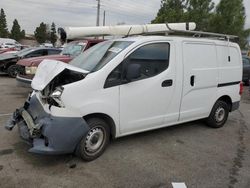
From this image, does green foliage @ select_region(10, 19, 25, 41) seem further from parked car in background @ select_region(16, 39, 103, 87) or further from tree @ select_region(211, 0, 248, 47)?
parked car in background @ select_region(16, 39, 103, 87)

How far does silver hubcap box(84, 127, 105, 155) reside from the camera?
4.08 metres

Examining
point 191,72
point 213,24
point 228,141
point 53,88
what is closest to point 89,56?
point 53,88

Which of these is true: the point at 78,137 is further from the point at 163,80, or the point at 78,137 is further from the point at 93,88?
the point at 163,80

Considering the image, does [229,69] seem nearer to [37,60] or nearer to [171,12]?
[37,60]

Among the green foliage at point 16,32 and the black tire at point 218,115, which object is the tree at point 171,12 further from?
the green foliage at point 16,32

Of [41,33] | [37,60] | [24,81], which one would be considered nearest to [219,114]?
[24,81]

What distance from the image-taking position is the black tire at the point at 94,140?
13.1 feet

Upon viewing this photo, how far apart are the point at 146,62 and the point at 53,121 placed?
5.94 ft

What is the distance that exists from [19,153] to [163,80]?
2540 mm

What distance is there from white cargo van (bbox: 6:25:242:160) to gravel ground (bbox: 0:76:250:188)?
1.01ft

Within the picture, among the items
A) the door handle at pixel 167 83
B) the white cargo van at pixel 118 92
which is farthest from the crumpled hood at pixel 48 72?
the door handle at pixel 167 83

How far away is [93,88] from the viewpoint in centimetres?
396

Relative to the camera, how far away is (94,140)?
165 inches

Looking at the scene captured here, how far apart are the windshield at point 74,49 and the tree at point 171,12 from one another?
14.9 metres
